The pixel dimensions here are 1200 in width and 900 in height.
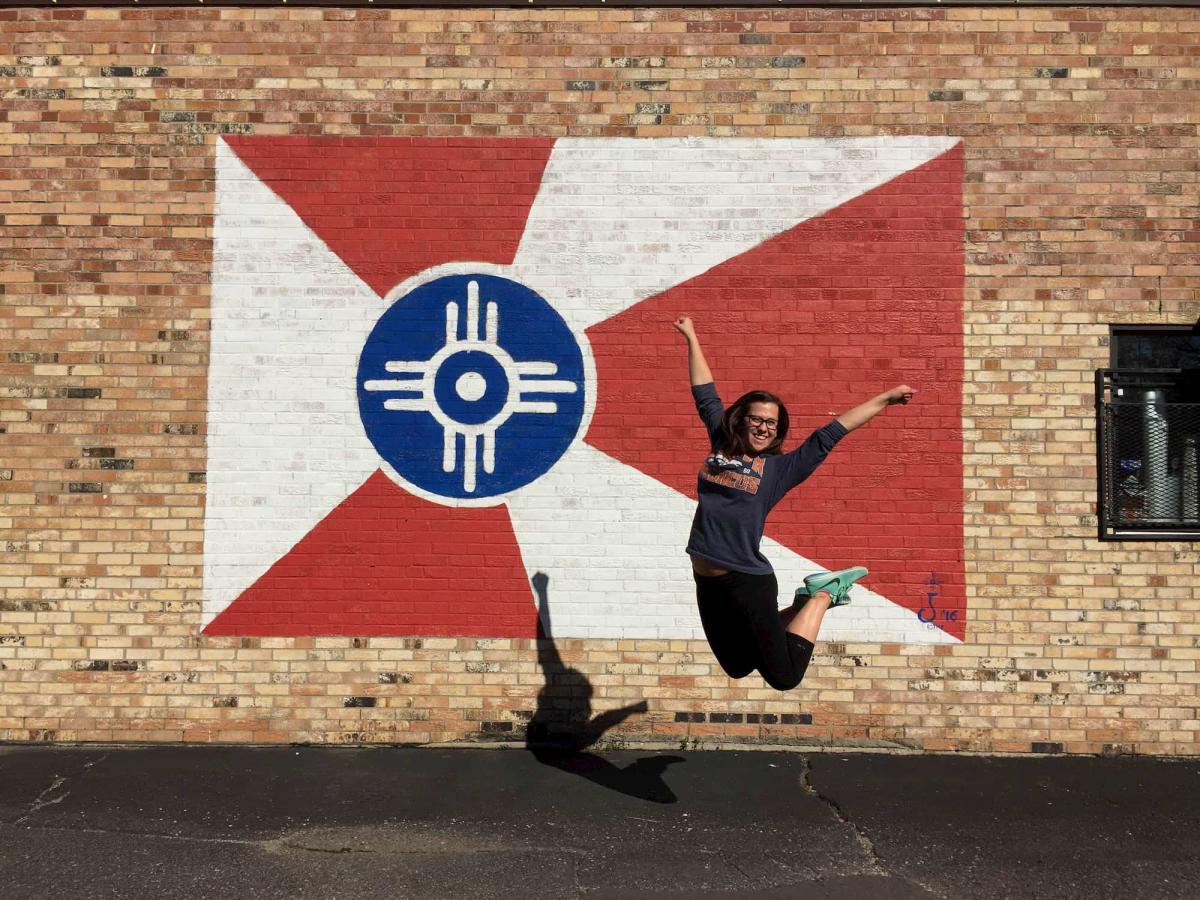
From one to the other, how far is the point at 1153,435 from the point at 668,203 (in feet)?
10.6

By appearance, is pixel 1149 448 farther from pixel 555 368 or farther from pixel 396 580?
pixel 396 580

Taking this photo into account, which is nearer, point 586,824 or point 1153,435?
point 586,824

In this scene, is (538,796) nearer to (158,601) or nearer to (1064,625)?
(158,601)

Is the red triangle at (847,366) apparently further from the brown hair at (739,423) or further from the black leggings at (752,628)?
the black leggings at (752,628)

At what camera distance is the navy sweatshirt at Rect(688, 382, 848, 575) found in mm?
3746

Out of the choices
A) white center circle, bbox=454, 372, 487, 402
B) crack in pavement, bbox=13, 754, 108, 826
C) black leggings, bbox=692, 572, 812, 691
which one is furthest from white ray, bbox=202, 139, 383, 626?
black leggings, bbox=692, 572, 812, 691

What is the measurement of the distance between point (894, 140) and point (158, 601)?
522 cm

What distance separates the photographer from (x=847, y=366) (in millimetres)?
A: 5227

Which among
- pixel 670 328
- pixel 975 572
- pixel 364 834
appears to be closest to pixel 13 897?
pixel 364 834

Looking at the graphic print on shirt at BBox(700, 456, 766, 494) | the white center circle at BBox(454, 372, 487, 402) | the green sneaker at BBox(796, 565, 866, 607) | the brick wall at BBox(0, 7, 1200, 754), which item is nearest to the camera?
the graphic print on shirt at BBox(700, 456, 766, 494)

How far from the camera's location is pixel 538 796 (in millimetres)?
4465

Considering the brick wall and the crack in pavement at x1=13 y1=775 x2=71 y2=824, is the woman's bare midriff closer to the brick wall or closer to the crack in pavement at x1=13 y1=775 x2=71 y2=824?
the brick wall

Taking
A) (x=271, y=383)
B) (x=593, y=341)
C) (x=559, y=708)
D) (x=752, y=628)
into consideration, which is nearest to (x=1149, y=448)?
(x=752, y=628)

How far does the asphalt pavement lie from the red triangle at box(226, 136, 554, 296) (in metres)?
2.90
